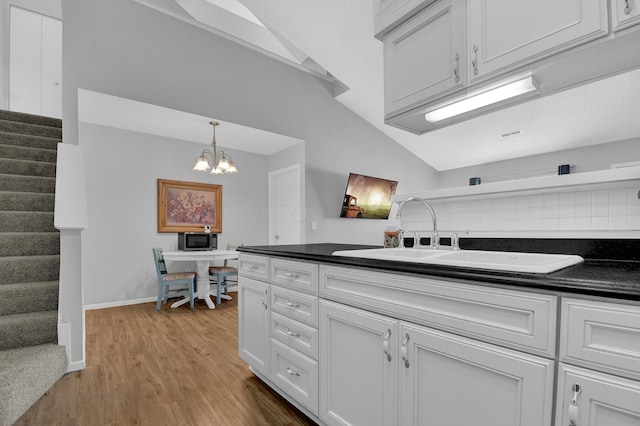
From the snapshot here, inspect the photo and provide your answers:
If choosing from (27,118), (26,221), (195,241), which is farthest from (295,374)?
(27,118)

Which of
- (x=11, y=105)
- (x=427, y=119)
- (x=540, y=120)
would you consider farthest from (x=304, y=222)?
(x=11, y=105)

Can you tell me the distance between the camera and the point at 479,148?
5.16 m

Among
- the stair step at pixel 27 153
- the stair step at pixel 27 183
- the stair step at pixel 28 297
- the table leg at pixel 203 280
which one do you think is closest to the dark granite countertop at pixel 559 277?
the stair step at pixel 28 297

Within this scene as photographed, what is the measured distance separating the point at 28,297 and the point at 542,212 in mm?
3124

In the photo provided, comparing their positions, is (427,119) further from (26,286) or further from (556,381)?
(26,286)

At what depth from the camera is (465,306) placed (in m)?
1.00

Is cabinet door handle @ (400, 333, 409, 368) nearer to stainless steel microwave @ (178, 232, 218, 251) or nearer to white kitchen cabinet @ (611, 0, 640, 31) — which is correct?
white kitchen cabinet @ (611, 0, 640, 31)

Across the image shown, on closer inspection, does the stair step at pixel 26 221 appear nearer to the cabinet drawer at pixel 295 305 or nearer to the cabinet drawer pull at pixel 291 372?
the cabinet drawer at pixel 295 305

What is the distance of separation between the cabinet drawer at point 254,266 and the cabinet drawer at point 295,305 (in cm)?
14

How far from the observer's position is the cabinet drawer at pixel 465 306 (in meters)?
0.84

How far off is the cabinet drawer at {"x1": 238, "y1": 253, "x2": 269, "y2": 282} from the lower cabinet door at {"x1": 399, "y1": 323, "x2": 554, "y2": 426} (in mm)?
1052

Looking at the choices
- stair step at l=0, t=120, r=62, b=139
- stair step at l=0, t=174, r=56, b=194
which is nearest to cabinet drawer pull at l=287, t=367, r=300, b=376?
stair step at l=0, t=174, r=56, b=194

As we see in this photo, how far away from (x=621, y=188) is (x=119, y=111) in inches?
174

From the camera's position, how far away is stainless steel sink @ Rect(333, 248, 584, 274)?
3.19 feet
